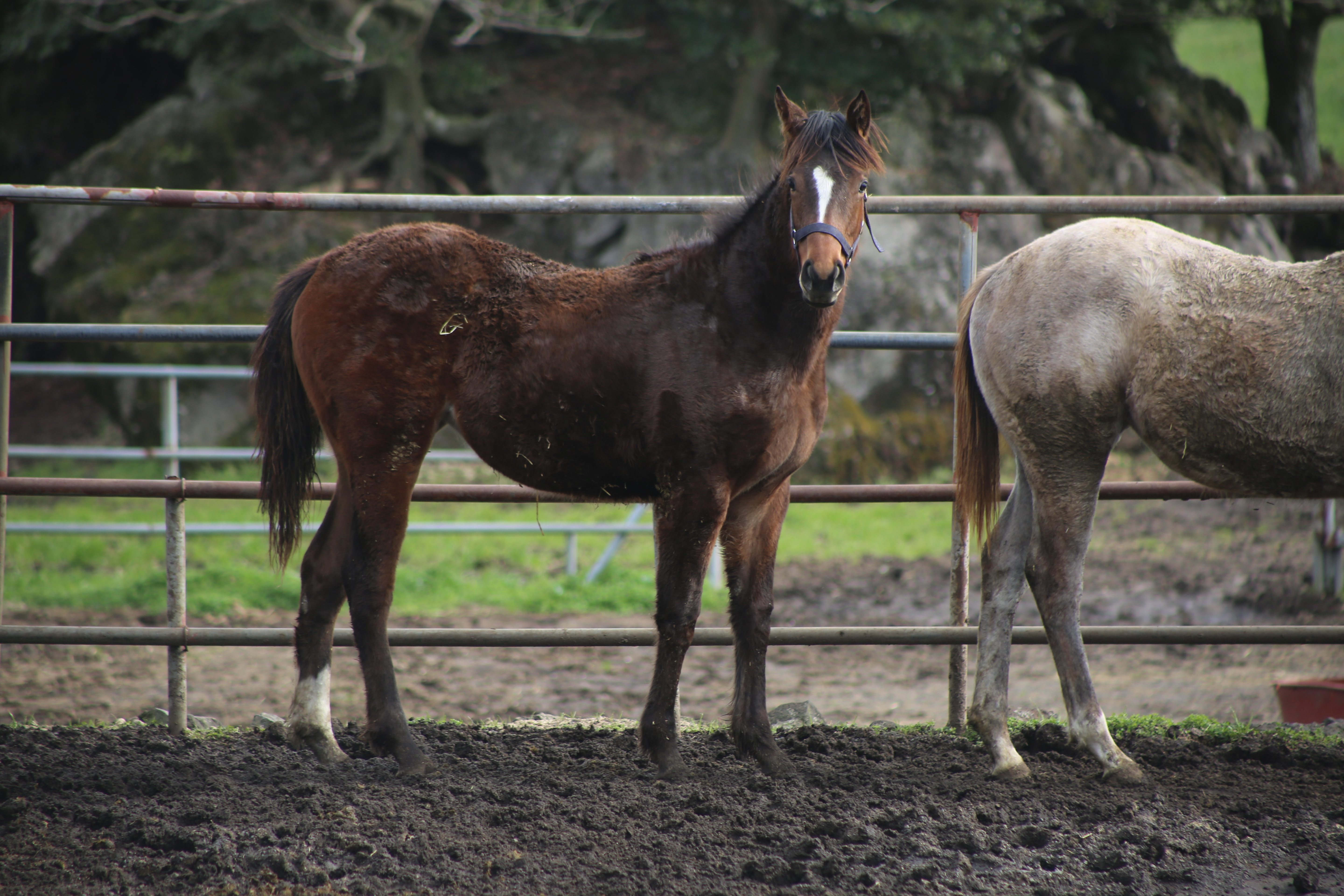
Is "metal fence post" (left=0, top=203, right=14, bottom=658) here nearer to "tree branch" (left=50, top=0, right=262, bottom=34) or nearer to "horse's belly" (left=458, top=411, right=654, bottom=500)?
"horse's belly" (left=458, top=411, right=654, bottom=500)

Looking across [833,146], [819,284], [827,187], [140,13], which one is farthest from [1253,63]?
[819,284]

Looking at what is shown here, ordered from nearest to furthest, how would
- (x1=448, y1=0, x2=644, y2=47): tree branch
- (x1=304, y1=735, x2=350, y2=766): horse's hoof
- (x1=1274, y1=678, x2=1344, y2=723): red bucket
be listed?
1. (x1=304, y1=735, x2=350, y2=766): horse's hoof
2. (x1=1274, y1=678, x2=1344, y2=723): red bucket
3. (x1=448, y1=0, x2=644, y2=47): tree branch

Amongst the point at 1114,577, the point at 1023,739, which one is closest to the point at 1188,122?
the point at 1114,577

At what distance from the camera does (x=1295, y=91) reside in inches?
568

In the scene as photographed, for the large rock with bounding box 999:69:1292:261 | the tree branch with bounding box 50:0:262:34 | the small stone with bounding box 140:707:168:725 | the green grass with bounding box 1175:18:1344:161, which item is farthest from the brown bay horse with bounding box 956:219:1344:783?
the green grass with bounding box 1175:18:1344:161

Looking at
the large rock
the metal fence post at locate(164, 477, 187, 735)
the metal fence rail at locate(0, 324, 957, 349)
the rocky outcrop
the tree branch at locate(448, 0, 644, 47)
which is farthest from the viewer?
the large rock

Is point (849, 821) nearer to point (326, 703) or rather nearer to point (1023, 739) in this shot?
point (1023, 739)

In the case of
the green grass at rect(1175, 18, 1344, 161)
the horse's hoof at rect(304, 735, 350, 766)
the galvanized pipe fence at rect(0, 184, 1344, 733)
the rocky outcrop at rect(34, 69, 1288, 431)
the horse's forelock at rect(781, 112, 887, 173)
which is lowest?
the horse's hoof at rect(304, 735, 350, 766)

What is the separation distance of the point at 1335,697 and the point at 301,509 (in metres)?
4.09

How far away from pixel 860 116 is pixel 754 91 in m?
10.9

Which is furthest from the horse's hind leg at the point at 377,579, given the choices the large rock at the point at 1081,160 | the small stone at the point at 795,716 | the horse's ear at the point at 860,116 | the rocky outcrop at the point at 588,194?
the large rock at the point at 1081,160

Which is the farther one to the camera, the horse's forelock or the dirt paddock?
the horse's forelock

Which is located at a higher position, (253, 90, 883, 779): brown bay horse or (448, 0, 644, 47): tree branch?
(448, 0, 644, 47): tree branch

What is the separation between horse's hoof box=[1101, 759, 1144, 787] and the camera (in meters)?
2.94
